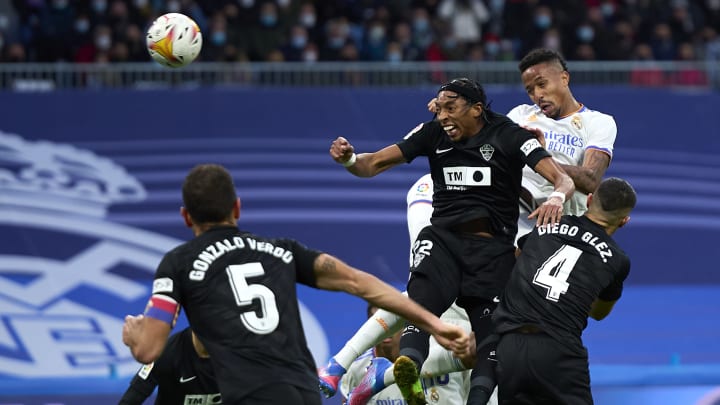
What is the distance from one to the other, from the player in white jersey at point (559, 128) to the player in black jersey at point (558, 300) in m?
1.09

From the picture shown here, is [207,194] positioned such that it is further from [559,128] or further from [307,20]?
[307,20]

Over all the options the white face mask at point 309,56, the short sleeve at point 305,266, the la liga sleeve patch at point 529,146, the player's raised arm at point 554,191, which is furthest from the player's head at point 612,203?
the white face mask at point 309,56

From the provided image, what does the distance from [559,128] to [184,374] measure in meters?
3.56

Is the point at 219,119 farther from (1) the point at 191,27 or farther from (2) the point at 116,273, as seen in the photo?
(1) the point at 191,27

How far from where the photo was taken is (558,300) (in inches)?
307

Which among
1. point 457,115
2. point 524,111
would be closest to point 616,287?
point 457,115

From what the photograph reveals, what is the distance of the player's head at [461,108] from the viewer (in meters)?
8.39

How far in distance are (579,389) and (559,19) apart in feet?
40.1

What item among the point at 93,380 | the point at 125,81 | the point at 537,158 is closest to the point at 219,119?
the point at 125,81

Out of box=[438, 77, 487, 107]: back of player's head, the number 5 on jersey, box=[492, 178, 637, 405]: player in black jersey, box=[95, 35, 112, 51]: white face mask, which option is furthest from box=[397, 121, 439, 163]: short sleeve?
box=[95, 35, 112, 51]: white face mask

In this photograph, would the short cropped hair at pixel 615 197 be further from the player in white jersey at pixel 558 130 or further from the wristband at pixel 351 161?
the wristband at pixel 351 161

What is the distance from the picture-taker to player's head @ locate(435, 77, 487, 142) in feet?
27.5

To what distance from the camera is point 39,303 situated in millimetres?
13930

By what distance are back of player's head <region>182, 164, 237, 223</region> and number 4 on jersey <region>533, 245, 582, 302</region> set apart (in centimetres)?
235
